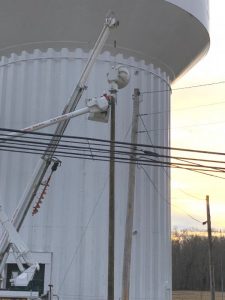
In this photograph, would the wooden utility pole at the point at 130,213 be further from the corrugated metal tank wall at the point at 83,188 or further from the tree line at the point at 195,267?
the tree line at the point at 195,267

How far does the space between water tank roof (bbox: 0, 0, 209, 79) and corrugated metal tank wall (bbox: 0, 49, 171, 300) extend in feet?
1.30

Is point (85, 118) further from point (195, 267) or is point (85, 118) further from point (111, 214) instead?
point (195, 267)

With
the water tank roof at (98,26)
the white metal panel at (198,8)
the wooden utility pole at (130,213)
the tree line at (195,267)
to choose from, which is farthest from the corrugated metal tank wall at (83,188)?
the tree line at (195,267)

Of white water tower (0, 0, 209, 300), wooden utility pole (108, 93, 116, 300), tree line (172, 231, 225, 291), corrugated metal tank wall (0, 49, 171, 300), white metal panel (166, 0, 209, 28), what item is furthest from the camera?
tree line (172, 231, 225, 291)

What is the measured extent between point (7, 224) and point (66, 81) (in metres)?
6.01

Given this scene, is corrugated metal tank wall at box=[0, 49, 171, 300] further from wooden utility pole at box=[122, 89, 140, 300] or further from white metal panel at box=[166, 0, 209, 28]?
white metal panel at box=[166, 0, 209, 28]

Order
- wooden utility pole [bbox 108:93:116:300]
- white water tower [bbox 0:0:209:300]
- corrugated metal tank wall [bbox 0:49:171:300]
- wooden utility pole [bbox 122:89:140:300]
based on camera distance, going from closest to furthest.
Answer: wooden utility pole [bbox 108:93:116:300]
wooden utility pole [bbox 122:89:140:300]
white water tower [bbox 0:0:209:300]
corrugated metal tank wall [bbox 0:49:171:300]

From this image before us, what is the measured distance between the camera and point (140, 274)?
15797 millimetres

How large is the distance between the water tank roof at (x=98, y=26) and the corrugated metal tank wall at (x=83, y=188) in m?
0.40

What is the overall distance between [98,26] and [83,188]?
14.1 feet

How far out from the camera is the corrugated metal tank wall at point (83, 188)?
1519 centimetres

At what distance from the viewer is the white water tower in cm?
1502

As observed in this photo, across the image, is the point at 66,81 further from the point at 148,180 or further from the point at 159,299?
the point at 159,299

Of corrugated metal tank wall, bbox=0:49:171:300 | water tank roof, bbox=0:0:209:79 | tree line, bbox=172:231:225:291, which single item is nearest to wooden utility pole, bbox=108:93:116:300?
corrugated metal tank wall, bbox=0:49:171:300
